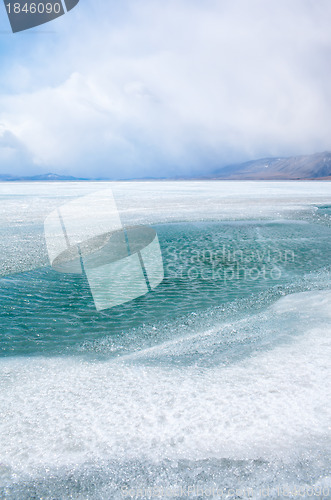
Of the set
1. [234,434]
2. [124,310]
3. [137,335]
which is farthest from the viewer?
[124,310]

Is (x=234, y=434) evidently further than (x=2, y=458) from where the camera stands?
Result: Yes

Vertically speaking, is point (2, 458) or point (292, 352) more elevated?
point (2, 458)

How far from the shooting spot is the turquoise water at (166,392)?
180 cm

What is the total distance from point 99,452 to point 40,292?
363 centimetres

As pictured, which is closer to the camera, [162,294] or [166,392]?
[166,392]

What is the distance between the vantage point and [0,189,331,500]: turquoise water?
180cm

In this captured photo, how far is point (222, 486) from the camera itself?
1.73 metres

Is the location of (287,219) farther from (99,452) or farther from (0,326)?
(99,452)

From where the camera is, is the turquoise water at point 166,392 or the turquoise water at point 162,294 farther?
the turquoise water at point 162,294

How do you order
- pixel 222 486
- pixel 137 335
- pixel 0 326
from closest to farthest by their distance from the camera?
pixel 222 486
pixel 137 335
pixel 0 326

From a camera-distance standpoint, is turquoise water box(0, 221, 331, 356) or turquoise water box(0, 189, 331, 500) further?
turquoise water box(0, 221, 331, 356)

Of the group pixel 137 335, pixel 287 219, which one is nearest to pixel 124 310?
pixel 137 335

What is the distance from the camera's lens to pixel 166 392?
2.53 m

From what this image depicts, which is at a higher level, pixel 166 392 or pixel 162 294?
pixel 166 392
